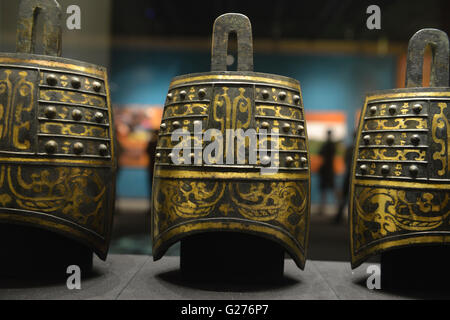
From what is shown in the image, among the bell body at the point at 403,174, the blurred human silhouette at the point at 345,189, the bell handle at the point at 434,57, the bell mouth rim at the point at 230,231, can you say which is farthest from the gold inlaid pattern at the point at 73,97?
the blurred human silhouette at the point at 345,189

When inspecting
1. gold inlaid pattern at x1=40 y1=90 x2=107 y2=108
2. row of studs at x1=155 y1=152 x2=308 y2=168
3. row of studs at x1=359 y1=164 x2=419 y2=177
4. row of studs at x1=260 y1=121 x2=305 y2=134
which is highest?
gold inlaid pattern at x1=40 y1=90 x2=107 y2=108

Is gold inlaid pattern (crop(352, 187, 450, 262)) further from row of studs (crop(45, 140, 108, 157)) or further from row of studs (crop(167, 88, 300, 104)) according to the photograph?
row of studs (crop(45, 140, 108, 157))

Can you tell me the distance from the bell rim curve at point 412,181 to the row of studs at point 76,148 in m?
1.20

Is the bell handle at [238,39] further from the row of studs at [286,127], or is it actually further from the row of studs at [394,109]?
the row of studs at [394,109]

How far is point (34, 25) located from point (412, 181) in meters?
1.91

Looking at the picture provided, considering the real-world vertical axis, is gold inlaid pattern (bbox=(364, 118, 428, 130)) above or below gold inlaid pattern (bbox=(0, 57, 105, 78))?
below

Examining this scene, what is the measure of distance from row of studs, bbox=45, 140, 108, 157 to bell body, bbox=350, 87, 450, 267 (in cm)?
121

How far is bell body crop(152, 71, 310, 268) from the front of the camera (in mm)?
1874

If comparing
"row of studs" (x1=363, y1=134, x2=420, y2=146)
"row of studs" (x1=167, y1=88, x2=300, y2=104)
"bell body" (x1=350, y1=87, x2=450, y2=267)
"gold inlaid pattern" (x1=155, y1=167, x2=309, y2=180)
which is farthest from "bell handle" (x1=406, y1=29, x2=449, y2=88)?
"gold inlaid pattern" (x1=155, y1=167, x2=309, y2=180)

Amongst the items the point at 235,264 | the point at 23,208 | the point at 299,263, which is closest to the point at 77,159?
the point at 23,208

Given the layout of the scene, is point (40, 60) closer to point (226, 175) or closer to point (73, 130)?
point (73, 130)

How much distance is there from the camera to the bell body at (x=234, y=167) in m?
1.87

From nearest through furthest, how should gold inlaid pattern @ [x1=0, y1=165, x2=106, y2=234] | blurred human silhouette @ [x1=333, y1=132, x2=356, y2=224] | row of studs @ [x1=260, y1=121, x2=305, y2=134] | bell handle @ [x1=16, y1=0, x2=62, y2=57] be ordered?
gold inlaid pattern @ [x1=0, y1=165, x2=106, y2=234], row of studs @ [x1=260, y1=121, x2=305, y2=134], bell handle @ [x1=16, y1=0, x2=62, y2=57], blurred human silhouette @ [x1=333, y1=132, x2=356, y2=224]

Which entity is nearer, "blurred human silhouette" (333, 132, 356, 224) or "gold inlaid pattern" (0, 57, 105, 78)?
"gold inlaid pattern" (0, 57, 105, 78)
